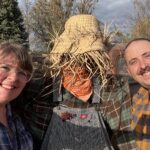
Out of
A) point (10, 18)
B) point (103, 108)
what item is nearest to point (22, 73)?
point (103, 108)

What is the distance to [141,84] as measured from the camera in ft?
9.32

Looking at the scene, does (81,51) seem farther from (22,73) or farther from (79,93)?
(22,73)

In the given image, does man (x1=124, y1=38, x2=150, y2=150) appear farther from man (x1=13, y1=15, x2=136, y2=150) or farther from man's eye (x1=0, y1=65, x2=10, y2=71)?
man's eye (x1=0, y1=65, x2=10, y2=71)

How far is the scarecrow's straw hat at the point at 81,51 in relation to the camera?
260cm

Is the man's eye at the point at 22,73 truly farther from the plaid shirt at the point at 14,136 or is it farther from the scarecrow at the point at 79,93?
the scarecrow at the point at 79,93

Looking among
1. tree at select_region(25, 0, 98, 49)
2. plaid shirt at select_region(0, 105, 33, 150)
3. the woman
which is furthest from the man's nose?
tree at select_region(25, 0, 98, 49)

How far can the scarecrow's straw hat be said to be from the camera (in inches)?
102

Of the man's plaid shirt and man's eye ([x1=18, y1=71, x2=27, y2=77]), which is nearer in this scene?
man's eye ([x1=18, y1=71, x2=27, y2=77])

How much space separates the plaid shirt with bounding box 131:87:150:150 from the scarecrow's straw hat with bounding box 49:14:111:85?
30cm

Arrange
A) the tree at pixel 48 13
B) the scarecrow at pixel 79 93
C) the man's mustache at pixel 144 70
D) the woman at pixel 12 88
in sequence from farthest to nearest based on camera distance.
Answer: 1. the tree at pixel 48 13
2. the man's mustache at pixel 144 70
3. the scarecrow at pixel 79 93
4. the woman at pixel 12 88

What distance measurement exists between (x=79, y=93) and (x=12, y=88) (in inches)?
23.6

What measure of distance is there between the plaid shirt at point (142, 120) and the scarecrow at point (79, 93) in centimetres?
21

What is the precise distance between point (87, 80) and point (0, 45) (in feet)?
1.95

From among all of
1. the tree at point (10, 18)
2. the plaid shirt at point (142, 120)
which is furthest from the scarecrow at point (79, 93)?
the tree at point (10, 18)
